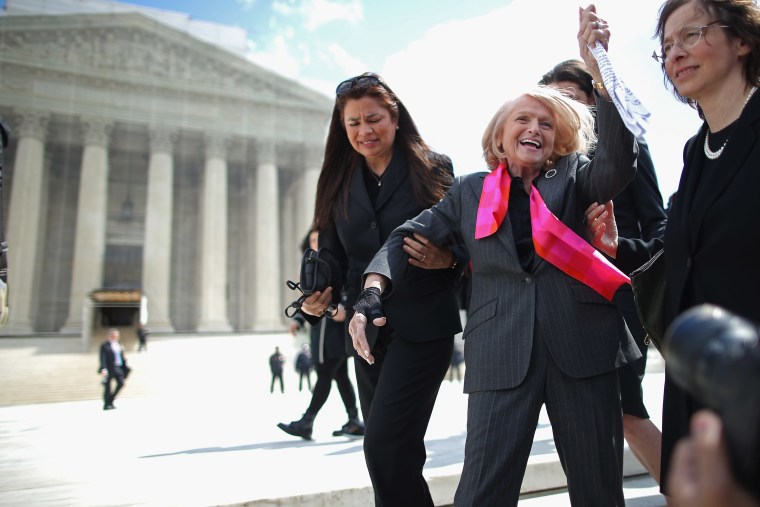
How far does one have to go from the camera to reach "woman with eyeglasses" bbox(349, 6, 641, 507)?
6.45 feet

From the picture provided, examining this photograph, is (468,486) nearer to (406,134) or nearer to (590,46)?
(590,46)

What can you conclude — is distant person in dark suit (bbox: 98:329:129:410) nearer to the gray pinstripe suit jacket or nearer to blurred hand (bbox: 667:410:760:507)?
the gray pinstripe suit jacket

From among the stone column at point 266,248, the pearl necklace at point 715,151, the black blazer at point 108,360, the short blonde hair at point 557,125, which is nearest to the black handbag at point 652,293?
the pearl necklace at point 715,151

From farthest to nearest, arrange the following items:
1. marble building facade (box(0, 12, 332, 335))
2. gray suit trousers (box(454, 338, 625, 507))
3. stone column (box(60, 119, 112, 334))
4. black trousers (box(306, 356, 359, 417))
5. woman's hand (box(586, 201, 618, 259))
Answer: stone column (box(60, 119, 112, 334)), marble building facade (box(0, 12, 332, 335)), black trousers (box(306, 356, 359, 417)), woman's hand (box(586, 201, 618, 259)), gray suit trousers (box(454, 338, 625, 507))

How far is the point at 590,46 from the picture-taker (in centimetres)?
213

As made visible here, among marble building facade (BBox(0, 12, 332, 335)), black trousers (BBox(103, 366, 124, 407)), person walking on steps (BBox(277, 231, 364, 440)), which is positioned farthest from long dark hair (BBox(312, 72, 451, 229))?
marble building facade (BBox(0, 12, 332, 335))

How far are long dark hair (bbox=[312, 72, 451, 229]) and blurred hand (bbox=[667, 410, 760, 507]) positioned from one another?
2245 mm

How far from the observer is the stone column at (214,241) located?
33.1 meters

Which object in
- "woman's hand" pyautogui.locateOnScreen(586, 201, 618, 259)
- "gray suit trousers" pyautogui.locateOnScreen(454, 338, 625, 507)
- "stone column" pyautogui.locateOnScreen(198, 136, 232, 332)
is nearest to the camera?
"gray suit trousers" pyautogui.locateOnScreen(454, 338, 625, 507)

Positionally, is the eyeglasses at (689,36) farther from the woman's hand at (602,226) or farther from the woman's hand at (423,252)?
the woman's hand at (423,252)

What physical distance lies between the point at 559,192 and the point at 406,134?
1108 mm

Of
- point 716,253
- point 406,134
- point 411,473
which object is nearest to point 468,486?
point 411,473

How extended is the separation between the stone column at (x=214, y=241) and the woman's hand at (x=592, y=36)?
3228 cm

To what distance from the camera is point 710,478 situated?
64 cm
